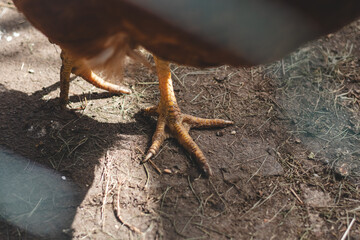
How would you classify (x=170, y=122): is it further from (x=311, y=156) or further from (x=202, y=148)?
(x=311, y=156)

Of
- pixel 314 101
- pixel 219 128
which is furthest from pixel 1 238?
pixel 314 101

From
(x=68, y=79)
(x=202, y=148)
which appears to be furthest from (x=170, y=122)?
(x=68, y=79)

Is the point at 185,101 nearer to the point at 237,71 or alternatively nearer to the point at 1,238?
the point at 237,71

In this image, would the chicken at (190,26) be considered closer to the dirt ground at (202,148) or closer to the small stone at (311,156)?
the dirt ground at (202,148)

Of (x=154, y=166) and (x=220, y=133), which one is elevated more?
(x=220, y=133)

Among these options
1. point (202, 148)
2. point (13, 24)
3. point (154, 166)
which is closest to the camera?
point (154, 166)

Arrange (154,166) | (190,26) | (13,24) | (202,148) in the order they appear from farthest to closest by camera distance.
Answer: (13,24)
(202,148)
(154,166)
(190,26)

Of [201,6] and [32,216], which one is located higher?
[201,6]
